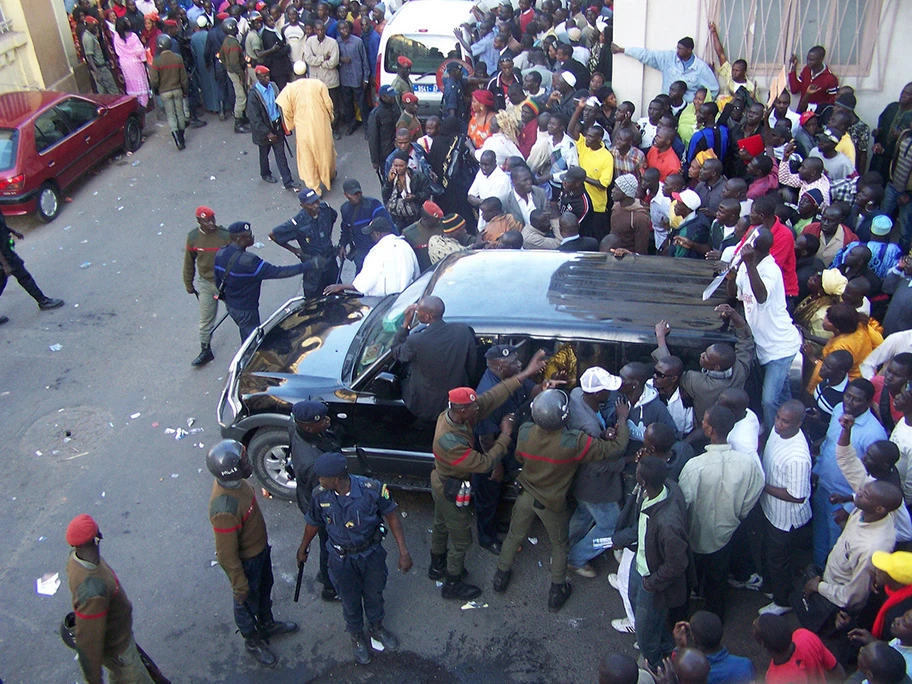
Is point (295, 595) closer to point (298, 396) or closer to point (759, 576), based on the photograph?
point (298, 396)

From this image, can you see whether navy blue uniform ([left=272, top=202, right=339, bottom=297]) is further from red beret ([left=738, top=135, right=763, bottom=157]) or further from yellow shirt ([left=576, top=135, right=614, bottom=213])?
red beret ([left=738, top=135, right=763, bottom=157])

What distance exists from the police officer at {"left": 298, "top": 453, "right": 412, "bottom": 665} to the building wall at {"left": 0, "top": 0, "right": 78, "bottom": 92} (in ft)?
42.1

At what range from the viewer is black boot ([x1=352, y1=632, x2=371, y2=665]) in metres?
5.07

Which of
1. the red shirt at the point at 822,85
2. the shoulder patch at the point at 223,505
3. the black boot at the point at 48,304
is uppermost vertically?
the red shirt at the point at 822,85

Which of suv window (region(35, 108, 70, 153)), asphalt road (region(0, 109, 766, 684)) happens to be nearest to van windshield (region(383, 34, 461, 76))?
asphalt road (region(0, 109, 766, 684))

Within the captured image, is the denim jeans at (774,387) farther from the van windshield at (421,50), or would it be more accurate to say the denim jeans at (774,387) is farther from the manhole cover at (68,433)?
the van windshield at (421,50)

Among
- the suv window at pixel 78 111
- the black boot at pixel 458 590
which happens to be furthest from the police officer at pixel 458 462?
the suv window at pixel 78 111

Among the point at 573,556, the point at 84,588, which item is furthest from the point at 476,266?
the point at 84,588

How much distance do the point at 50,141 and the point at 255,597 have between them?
9.37 m

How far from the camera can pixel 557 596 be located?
5.39 metres

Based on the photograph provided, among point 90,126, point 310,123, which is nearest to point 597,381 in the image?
point 310,123

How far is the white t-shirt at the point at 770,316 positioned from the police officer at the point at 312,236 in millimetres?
4134

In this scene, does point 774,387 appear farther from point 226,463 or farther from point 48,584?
point 48,584

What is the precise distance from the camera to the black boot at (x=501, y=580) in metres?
5.55
